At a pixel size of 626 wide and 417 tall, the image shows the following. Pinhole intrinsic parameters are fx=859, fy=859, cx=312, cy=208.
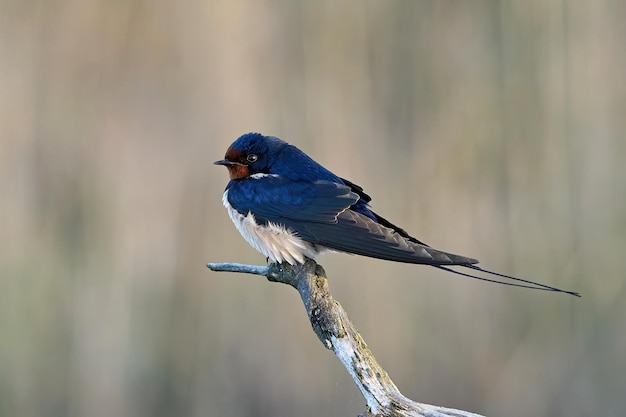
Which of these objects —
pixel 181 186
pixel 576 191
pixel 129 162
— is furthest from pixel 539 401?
pixel 129 162

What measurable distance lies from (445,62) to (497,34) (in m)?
0.19

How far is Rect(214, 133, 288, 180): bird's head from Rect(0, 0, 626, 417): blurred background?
694mm

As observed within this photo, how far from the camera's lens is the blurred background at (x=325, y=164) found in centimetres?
237

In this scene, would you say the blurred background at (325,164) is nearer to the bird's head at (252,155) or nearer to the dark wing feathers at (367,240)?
the bird's head at (252,155)

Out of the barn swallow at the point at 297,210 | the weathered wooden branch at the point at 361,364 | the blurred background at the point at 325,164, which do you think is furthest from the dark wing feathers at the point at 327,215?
the blurred background at the point at 325,164

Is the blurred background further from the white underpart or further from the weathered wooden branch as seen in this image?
the weathered wooden branch

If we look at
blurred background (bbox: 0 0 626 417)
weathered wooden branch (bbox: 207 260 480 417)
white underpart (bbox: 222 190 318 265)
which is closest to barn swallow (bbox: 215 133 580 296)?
white underpart (bbox: 222 190 318 265)

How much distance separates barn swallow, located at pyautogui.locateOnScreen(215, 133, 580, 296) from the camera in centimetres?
148

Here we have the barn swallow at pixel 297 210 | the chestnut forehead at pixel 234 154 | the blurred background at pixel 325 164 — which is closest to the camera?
the barn swallow at pixel 297 210

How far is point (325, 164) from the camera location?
242 cm

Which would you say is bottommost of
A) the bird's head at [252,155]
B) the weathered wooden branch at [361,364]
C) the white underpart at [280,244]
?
the weathered wooden branch at [361,364]

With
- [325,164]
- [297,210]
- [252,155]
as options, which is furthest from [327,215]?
[325,164]

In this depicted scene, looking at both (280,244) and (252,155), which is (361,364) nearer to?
(280,244)

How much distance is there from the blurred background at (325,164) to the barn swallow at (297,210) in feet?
2.34
